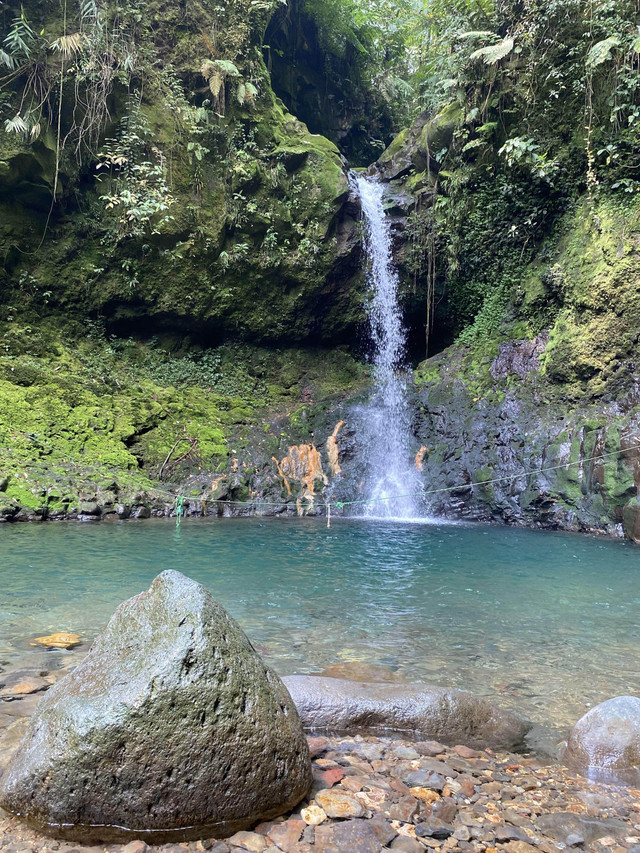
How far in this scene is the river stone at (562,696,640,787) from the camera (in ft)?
8.08

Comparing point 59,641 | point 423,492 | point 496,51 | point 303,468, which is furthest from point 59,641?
point 496,51

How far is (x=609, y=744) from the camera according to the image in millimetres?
2547

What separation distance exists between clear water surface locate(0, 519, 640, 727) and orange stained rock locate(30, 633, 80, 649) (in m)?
0.09

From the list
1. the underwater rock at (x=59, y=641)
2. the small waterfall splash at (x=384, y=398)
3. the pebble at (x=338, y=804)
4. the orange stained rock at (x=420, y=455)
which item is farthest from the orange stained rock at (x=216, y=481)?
the pebble at (x=338, y=804)

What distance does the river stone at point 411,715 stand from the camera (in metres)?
2.81

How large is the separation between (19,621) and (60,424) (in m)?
7.87

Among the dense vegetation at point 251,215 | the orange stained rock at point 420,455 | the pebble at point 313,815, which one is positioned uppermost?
the dense vegetation at point 251,215

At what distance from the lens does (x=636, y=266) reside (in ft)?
34.6

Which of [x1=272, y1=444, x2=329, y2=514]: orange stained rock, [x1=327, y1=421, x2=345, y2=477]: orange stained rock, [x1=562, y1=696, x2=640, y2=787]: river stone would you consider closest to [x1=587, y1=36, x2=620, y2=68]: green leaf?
[x1=327, y1=421, x2=345, y2=477]: orange stained rock

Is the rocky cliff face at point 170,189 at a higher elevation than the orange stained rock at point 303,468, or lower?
higher

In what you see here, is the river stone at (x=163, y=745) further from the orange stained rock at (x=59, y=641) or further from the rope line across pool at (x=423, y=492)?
the rope line across pool at (x=423, y=492)

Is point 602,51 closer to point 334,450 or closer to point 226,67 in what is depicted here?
point 226,67

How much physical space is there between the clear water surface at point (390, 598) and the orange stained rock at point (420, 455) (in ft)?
11.6

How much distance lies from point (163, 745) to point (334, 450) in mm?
11678
